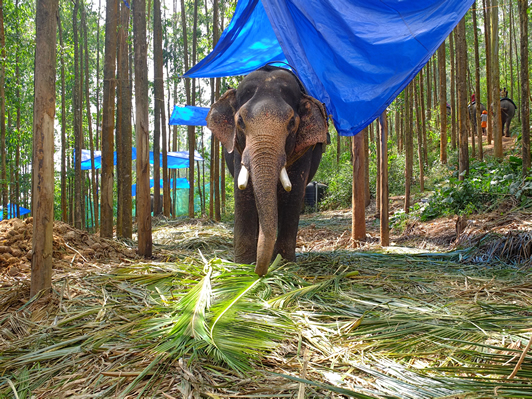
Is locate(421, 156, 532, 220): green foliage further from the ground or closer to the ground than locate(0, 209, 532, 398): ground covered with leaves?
further from the ground

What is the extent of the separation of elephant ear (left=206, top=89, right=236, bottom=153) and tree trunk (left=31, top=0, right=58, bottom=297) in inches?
65.1

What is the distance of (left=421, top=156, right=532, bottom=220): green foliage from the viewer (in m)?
6.14

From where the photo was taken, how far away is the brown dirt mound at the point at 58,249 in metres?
4.04

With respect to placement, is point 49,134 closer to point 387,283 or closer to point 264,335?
point 264,335

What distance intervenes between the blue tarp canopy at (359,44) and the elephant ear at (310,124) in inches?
6.5

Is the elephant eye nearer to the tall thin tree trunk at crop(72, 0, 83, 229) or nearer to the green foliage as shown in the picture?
the green foliage

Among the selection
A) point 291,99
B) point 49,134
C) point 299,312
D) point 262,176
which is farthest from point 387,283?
point 49,134

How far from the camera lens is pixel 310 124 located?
4.22 metres

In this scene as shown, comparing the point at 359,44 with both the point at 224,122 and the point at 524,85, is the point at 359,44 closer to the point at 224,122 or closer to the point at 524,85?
the point at 224,122

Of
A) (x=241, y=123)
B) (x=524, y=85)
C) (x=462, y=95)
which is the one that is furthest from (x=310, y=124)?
(x=462, y=95)

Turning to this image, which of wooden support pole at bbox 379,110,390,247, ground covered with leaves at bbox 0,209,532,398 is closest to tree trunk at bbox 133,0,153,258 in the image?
ground covered with leaves at bbox 0,209,532,398

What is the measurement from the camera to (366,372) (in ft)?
6.44

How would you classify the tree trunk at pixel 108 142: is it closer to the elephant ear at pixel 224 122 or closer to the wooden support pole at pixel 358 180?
the elephant ear at pixel 224 122

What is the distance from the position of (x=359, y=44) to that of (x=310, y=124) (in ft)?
3.87
